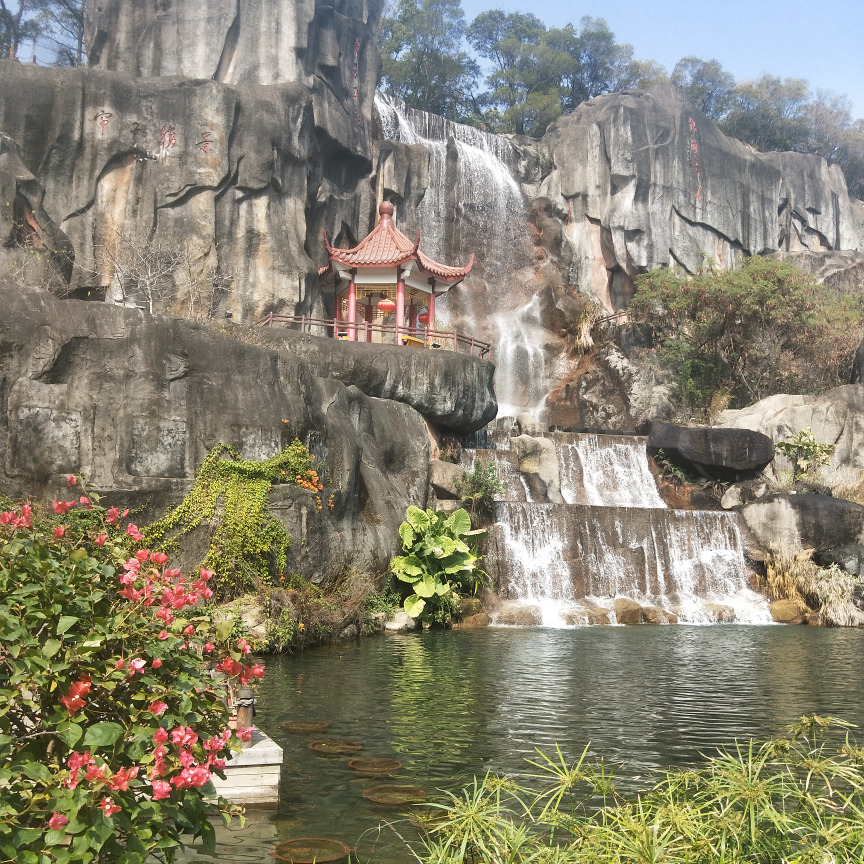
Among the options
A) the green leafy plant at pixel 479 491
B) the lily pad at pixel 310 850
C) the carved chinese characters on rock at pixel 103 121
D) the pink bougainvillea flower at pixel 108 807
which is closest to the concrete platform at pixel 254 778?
the lily pad at pixel 310 850

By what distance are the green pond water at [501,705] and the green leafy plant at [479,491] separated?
4167 mm

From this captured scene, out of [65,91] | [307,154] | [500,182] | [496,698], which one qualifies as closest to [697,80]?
[500,182]

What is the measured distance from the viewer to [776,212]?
37.8m

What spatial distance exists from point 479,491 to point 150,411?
766 centimetres

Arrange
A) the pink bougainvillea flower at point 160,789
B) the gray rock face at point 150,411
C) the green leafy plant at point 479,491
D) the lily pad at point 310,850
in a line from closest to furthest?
1. the pink bougainvillea flower at point 160,789
2. the lily pad at point 310,850
3. the gray rock face at point 150,411
4. the green leafy plant at point 479,491

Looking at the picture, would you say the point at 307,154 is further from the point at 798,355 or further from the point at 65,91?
the point at 798,355

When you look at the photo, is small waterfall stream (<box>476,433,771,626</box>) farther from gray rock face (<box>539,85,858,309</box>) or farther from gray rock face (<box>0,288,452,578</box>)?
gray rock face (<box>539,85,858,309</box>)

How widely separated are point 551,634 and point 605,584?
12.4 ft

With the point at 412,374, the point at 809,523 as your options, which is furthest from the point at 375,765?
the point at 809,523

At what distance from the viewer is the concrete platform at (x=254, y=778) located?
5930 mm

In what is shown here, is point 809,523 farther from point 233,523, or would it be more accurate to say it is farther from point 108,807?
point 108,807

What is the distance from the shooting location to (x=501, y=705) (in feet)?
30.7

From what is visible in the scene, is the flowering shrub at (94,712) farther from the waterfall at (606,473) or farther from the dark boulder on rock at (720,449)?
the dark boulder on rock at (720,449)

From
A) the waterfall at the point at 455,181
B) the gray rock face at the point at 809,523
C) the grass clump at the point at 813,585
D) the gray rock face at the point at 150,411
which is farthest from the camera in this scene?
the waterfall at the point at 455,181
